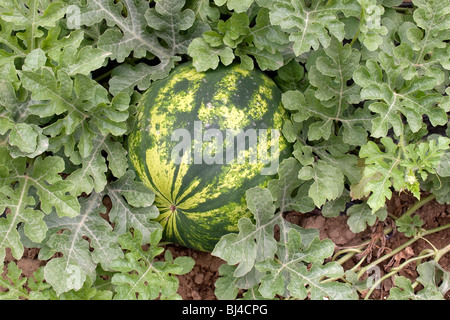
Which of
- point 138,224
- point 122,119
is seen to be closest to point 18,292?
point 138,224

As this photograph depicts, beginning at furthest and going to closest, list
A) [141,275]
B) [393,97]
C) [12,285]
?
[12,285], [141,275], [393,97]

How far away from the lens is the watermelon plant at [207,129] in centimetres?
217

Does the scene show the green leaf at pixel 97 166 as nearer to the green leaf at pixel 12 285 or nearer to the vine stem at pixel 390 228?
the green leaf at pixel 12 285

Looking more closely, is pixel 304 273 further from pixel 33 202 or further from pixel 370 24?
pixel 33 202

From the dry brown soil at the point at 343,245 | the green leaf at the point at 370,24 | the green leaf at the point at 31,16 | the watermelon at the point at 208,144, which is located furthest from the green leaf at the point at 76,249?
the green leaf at the point at 370,24

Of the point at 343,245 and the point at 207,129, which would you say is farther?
the point at 343,245

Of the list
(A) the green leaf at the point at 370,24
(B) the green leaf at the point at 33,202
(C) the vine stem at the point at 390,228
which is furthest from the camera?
(C) the vine stem at the point at 390,228

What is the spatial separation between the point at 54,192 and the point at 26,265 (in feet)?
2.78

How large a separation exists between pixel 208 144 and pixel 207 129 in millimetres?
73

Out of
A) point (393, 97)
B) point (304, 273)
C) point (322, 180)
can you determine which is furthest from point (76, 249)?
point (393, 97)

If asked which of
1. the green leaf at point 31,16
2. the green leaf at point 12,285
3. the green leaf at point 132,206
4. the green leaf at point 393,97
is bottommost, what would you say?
the green leaf at point 12,285

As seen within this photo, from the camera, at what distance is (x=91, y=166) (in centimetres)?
241

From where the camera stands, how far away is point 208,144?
2.17m

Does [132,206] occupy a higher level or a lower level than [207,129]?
lower
